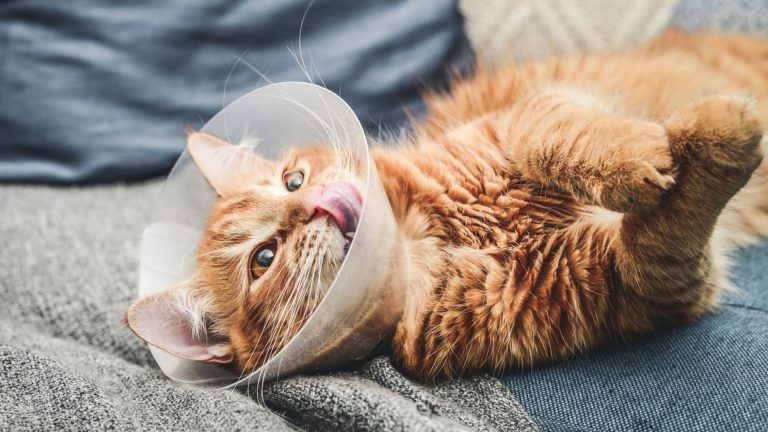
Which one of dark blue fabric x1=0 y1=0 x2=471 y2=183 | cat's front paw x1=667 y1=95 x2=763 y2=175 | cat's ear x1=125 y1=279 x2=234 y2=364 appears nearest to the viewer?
cat's front paw x1=667 y1=95 x2=763 y2=175

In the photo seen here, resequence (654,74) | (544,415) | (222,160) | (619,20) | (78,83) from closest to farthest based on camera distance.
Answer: (544,415)
(222,160)
(654,74)
(78,83)
(619,20)

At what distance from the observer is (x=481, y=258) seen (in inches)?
44.2

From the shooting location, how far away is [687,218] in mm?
883

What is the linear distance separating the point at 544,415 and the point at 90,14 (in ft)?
5.49

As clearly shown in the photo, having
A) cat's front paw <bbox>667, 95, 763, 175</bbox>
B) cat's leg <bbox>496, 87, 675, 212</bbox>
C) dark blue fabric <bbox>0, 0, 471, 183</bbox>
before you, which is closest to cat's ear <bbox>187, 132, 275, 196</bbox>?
dark blue fabric <bbox>0, 0, 471, 183</bbox>

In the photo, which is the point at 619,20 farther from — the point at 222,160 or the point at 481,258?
the point at 222,160

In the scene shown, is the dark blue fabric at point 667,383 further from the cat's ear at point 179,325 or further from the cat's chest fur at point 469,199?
the cat's ear at point 179,325

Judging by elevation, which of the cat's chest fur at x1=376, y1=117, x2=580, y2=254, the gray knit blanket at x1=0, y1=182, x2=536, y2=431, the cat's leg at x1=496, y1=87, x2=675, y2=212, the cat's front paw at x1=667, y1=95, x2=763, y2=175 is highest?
the cat's front paw at x1=667, y1=95, x2=763, y2=175

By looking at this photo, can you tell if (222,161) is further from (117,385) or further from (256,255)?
(117,385)

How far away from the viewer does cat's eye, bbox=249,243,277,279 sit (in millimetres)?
1127

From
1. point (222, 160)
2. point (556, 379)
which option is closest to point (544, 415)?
point (556, 379)

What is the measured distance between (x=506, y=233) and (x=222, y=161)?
669 millimetres

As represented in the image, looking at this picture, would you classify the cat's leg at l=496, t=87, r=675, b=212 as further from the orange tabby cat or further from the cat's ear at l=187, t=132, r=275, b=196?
the cat's ear at l=187, t=132, r=275, b=196

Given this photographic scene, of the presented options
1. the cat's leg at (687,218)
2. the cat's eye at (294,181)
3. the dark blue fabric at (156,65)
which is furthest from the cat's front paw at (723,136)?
the dark blue fabric at (156,65)
